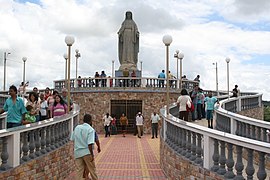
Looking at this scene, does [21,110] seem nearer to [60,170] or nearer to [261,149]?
[60,170]

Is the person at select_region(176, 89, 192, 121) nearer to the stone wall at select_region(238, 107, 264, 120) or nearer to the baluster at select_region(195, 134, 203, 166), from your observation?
the baluster at select_region(195, 134, 203, 166)

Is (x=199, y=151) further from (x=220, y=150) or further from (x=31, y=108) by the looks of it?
(x=31, y=108)

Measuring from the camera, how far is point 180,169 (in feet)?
28.8

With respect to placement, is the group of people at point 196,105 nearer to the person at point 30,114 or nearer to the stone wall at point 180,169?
the stone wall at point 180,169

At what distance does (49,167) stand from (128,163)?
4.47 meters

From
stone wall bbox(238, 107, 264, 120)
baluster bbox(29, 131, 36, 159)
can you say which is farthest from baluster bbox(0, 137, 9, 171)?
stone wall bbox(238, 107, 264, 120)

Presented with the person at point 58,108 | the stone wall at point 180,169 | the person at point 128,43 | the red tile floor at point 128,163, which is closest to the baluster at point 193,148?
the stone wall at point 180,169

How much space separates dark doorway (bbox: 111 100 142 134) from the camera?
85.6 feet

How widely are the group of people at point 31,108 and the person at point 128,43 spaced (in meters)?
18.5

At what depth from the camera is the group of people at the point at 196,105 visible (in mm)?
13281

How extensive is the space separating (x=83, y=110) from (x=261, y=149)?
21961mm

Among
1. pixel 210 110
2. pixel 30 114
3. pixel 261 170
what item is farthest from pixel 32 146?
pixel 210 110

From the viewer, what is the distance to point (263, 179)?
5.02m

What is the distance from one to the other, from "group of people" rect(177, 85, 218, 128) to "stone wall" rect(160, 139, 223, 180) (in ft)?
8.47
